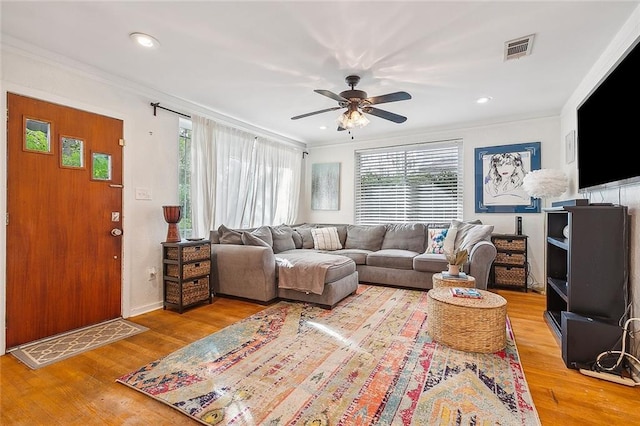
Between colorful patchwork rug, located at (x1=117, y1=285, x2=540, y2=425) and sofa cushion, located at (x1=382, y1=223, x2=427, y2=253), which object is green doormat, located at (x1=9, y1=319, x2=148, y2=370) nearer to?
colorful patchwork rug, located at (x1=117, y1=285, x2=540, y2=425)

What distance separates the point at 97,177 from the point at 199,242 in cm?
116

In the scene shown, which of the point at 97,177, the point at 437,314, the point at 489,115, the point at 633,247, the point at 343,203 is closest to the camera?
the point at 633,247

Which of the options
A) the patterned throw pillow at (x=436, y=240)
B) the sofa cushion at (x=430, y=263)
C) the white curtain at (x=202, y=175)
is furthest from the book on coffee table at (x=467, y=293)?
the white curtain at (x=202, y=175)

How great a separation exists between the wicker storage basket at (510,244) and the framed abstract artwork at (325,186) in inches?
108

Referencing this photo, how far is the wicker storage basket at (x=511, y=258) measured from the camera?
397 centimetres

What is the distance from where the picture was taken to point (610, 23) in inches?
82.5

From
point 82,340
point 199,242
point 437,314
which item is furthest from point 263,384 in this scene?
point 199,242

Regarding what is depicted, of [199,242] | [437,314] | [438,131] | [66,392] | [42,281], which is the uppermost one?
[438,131]

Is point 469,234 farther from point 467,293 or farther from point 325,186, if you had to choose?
point 325,186

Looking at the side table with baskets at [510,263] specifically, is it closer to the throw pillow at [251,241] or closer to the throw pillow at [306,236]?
the throw pillow at [306,236]

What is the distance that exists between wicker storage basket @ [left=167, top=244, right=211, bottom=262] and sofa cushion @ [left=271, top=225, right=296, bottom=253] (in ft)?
3.68

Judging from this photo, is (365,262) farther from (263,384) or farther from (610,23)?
(610,23)

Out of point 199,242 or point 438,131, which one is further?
point 438,131

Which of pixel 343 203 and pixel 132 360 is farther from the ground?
pixel 343 203
